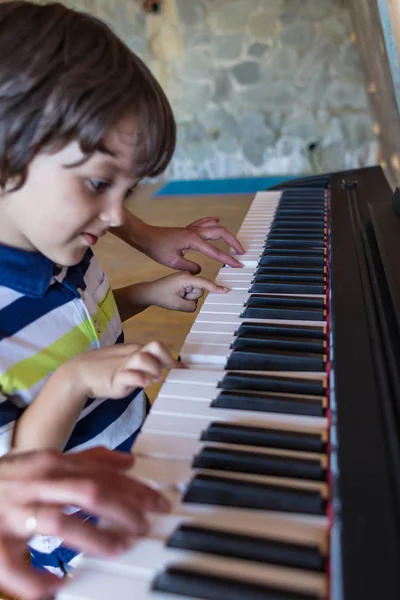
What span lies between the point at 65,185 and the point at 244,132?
468 centimetres


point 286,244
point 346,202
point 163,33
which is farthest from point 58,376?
point 163,33

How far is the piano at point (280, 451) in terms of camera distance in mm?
444

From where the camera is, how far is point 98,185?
2.53ft

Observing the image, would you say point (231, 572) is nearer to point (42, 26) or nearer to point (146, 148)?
point (146, 148)

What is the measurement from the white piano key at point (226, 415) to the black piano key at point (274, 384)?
0.05 meters

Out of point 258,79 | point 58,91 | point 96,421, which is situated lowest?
point 258,79

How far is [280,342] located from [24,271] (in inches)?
17.2

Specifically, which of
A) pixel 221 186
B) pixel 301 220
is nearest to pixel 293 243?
pixel 301 220

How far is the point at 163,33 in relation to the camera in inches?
201

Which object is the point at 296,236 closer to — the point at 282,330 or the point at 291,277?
the point at 291,277

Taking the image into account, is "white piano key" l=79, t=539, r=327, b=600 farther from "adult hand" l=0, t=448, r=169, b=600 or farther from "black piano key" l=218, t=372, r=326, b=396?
"black piano key" l=218, t=372, r=326, b=396

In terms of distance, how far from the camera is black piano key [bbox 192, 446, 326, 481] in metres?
0.54

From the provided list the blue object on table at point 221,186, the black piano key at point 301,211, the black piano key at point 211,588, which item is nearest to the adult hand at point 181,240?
the black piano key at point 301,211

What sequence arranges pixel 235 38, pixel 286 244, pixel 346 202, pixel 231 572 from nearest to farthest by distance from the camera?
pixel 231 572, pixel 286 244, pixel 346 202, pixel 235 38
